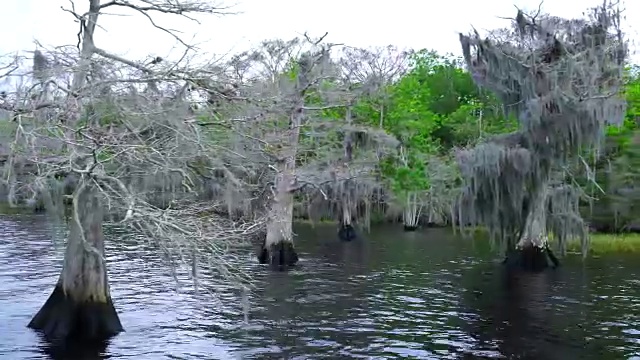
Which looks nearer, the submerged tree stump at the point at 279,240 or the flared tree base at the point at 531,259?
the flared tree base at the point at 531,259

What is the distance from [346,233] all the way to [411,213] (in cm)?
835

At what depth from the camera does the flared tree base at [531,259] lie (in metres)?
24.6

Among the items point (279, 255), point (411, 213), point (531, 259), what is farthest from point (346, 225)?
point (531, 259)

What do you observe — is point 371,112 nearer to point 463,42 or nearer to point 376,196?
point 376,196

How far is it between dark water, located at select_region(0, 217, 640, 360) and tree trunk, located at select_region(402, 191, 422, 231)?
18.8 meters

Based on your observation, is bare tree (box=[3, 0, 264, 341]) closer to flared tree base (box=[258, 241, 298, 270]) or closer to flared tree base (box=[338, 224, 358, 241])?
flared tree base (box=[258, 241, 298, 270])

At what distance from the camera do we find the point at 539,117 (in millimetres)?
22875

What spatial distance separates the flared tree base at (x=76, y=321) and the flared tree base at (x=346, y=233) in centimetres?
2692

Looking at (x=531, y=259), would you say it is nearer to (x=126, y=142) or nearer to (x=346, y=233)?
(x=346, y=233)

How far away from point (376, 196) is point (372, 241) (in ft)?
34.3

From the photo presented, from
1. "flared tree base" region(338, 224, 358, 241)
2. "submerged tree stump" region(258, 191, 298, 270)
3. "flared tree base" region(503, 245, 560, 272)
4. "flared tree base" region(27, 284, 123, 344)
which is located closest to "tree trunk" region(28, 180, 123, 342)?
"flared tree base" region(27, 284, 123, 344)

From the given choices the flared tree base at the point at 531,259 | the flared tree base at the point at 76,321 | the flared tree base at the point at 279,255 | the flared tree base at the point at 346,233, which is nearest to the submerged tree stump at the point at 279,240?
the flared tree base at the point at 279,255

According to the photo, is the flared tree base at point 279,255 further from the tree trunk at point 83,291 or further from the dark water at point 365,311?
the tree trunk at point 83,291

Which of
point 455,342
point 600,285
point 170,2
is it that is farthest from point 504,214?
point 170,2
